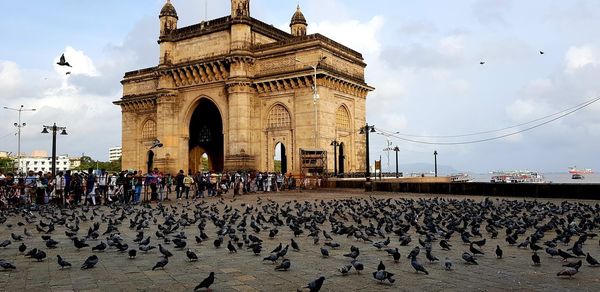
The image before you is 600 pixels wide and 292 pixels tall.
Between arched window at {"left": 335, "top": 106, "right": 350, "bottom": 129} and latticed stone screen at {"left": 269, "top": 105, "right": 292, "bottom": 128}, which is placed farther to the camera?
arched window at {"left": 335, "top": 106, "right": 350, "bottom": 129}

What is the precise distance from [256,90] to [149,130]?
15.0m

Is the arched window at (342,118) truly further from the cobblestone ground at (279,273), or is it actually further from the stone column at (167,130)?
the cobblestone ground at (279,273)

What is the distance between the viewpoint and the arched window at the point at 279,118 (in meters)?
38.0

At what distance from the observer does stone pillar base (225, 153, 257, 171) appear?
124 feet

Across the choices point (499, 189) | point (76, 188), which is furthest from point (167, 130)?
point (499, 189)

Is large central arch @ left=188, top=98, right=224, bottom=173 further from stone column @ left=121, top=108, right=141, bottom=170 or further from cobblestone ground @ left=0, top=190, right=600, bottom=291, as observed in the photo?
cobblestone ground @ left=0, top=190, right=600, bottom=291

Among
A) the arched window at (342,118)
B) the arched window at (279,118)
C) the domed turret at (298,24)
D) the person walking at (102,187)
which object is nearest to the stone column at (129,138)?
the arched window at (279,118)

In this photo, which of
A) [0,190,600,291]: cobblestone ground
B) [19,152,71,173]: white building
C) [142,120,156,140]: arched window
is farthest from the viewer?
[19,152,71,173]: white building

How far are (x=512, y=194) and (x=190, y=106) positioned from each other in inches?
1134

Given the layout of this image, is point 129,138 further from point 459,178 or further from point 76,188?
point 459,178

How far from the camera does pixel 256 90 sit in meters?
39.2

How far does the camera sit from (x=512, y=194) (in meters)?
21.8

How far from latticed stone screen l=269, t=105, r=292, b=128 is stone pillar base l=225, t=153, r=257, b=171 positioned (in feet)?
10.6

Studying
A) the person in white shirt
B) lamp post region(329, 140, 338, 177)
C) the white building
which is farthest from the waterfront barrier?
the white building
